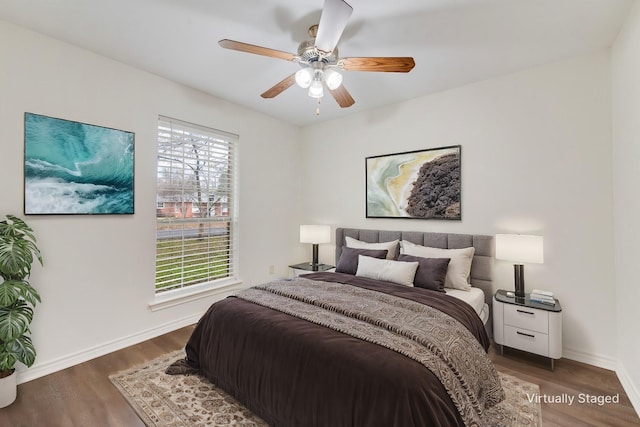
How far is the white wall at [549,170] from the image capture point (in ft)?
8.21

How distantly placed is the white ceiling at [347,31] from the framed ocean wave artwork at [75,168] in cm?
73

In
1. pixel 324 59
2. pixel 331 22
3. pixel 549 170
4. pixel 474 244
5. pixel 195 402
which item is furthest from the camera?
pixel 474 244

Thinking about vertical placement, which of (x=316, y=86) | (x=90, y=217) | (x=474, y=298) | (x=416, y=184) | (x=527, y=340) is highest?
(x=316, y=86)

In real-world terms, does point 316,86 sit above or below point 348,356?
above

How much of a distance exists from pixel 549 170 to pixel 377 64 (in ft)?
6.47

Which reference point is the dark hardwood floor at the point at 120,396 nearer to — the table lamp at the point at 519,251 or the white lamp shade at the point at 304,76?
the table lamp at the point at 519,251

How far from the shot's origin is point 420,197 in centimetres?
346

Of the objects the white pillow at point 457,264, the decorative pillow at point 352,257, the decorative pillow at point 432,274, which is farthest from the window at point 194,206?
the white pillow at point 457,264

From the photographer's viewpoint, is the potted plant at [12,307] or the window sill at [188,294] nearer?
the potted plant at [12,307]

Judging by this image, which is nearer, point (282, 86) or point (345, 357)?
point (345, 357)

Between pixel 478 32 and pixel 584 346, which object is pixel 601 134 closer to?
pixel 478 32

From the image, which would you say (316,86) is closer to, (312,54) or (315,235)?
(312,54)

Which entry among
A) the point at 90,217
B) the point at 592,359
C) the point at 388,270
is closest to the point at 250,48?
the point at 90,217

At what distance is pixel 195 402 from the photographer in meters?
2.02
